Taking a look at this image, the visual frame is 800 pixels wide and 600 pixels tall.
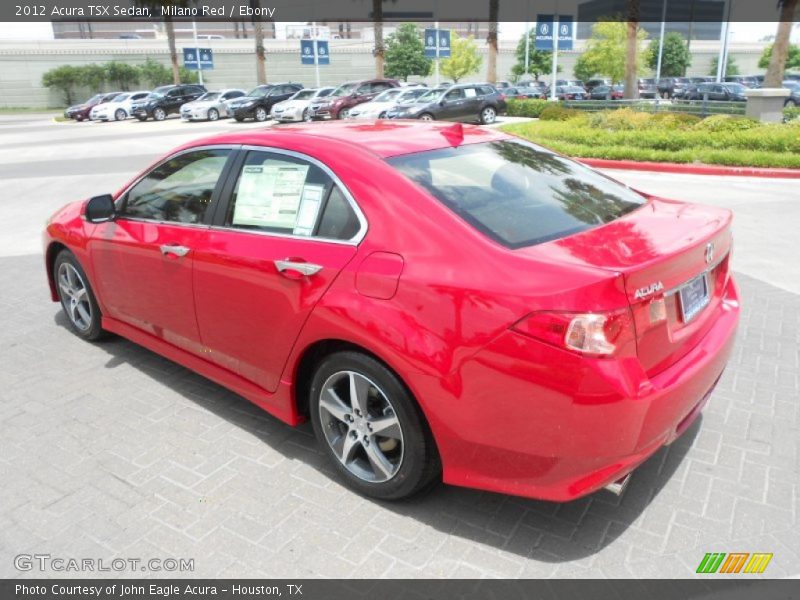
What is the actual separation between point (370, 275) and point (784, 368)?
10.3 ft

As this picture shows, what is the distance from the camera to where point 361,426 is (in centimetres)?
310

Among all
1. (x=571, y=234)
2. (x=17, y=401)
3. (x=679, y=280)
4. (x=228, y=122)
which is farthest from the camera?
(x=228, y=122)

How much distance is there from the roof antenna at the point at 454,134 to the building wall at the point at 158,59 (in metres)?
67.1

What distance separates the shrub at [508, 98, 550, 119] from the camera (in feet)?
95.2

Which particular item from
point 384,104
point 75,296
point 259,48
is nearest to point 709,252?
point 75,296

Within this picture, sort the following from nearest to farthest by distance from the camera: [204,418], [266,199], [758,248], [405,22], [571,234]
Result: [571,234] < [266,199] < [204,418] < [758,248] < [405,22]

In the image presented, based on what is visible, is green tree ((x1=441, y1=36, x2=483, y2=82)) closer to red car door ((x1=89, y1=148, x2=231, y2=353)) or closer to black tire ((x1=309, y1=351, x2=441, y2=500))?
red car door ((x1=89, y1=148, x2=231, y2=353))

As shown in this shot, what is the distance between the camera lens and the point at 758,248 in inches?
284

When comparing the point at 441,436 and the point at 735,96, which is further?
the point at 735,96

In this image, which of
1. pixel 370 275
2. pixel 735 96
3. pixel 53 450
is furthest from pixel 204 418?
pixel 735 96

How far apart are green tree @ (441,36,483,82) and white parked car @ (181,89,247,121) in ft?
114

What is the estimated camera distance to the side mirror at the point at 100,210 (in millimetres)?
4316

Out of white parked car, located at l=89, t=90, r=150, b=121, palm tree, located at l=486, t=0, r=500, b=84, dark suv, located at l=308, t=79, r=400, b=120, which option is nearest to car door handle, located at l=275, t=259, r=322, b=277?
dark suv, located at l=308, t=79, r=400, b=120

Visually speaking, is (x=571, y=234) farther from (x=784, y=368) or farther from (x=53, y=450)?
(x=53, y=450)
